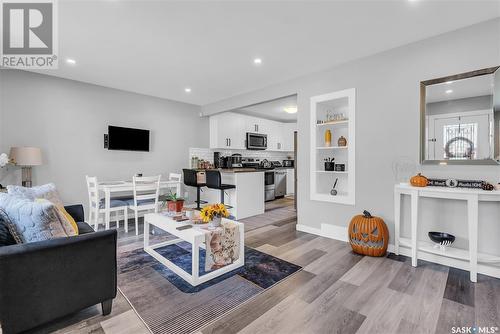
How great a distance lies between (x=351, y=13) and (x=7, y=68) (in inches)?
187

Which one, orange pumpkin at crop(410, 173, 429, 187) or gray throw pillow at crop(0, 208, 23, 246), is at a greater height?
orange pumpkin at crop(410, 173, 429, 187)

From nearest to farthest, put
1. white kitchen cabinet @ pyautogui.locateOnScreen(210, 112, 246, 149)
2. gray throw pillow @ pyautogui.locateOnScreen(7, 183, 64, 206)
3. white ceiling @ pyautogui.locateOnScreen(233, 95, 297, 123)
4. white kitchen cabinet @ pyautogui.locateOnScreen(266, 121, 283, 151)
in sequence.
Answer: gray throw pillow @ pyautogui.locateOnScreen(7, 183, 64, 206), white ceiling @ pyautogui.locateOnScreen(233, 95, 297, 123), white kitchen cabinet @ pyautogui.locateOnScreen(210, 112, 246, 149), white kitchen cabinet @ pyautogui.locateOnScreen(266, 121, 283, 151)

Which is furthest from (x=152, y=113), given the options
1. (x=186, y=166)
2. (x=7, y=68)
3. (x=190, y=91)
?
(x=7, y=68)

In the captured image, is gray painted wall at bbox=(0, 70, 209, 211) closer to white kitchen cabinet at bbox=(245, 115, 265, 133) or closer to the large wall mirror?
white kitchen cabinet at bbox=(245, 115, 265, 133)

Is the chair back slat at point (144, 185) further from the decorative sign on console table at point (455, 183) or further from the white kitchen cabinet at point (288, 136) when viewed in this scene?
the white kitchen cabinet at point (288, 136)

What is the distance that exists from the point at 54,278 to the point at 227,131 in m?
4.91

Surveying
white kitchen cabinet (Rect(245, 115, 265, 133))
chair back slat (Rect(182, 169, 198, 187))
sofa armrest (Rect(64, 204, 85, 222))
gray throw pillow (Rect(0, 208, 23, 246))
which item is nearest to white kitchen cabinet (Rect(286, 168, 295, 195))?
white kitchen cabinet (Rect(245, 115, 265, 133))

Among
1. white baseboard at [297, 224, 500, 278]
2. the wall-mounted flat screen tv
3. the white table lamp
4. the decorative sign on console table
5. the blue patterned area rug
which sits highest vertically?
the wall-mounted flat screen tv

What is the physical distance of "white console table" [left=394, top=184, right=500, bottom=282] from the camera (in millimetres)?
2184

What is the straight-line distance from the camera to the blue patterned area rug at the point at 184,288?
5.73ft

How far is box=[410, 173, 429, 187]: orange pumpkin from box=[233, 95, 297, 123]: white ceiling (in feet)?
9.98

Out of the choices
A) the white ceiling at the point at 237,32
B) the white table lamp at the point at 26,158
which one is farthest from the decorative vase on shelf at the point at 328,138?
the white table lamp at the point at 26,158

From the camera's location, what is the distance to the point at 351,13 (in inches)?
87.4

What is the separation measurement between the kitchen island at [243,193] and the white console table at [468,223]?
266cm
